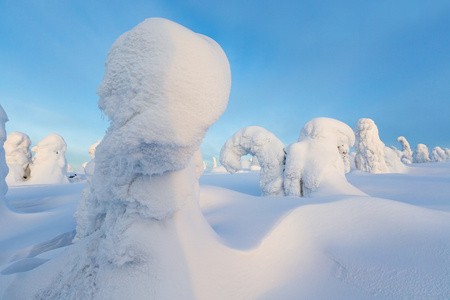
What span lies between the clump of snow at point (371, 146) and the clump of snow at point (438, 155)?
576 inches

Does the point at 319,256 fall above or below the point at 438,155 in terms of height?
below

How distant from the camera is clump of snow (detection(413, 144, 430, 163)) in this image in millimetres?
17719

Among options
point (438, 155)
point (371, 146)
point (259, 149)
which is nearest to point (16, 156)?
point (259, 149)

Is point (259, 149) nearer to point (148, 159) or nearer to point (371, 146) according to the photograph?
point (148, 159)

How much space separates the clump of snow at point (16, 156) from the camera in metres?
8.34

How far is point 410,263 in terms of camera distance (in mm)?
991

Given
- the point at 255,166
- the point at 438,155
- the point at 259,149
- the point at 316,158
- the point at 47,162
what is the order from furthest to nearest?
1. the point at 255,166
2. the point at 438,155
3. the point at 47,162
4. the point at 259,149
5. the point at 316,158

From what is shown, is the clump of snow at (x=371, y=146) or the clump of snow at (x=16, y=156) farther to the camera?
the clump of snow at (x=371, y=146)

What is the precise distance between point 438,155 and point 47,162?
95.3ft

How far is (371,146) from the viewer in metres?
8.55

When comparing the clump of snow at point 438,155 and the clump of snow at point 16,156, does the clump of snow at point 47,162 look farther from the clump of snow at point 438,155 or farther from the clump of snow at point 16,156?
the clump of snow at point 438,155

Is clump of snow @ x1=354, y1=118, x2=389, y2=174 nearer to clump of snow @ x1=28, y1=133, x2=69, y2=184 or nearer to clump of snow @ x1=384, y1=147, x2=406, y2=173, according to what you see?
clump of snow @ x1=384, y1=147, x2=406, y2=173

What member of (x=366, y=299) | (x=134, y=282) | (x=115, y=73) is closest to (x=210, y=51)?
(x=115, y=73)

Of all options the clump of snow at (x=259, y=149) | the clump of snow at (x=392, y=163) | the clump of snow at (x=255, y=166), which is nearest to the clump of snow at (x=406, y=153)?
the clump of snow at (x=392, y=163)
